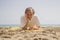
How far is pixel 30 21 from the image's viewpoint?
242 centimetres

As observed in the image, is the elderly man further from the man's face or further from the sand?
the sand

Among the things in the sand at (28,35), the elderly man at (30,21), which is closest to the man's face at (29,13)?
the elderly man at (30,21)

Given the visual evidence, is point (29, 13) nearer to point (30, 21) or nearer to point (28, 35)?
point (30, 21)

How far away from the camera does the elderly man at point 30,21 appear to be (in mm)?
2381

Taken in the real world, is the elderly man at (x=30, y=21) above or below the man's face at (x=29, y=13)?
below

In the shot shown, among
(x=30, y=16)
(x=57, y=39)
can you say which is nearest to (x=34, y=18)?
(x=30, y=16)

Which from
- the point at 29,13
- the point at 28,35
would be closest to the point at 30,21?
the point at 29,13

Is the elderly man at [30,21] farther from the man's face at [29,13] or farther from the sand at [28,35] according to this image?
the sand at [28,35]

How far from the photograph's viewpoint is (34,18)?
2.44 m

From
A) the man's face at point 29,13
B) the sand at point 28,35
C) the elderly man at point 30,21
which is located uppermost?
the man's face at point 29,13

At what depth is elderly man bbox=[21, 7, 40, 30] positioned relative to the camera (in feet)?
7.81

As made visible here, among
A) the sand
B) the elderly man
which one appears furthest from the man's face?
the sand

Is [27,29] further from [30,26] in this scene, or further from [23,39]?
[23,39]

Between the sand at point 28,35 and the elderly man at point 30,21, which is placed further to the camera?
the elderly man at point 30,21
